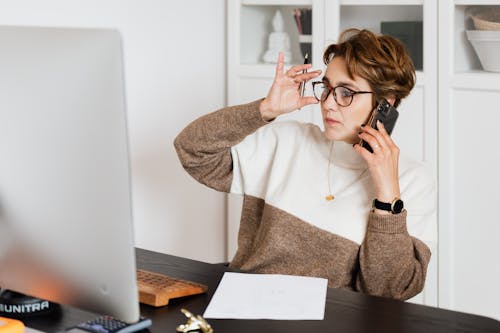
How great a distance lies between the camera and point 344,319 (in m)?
1.64

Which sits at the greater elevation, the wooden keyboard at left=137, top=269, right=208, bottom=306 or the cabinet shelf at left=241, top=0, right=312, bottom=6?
the cabinet shelf at left=241, top=0, right=312, bottom=6

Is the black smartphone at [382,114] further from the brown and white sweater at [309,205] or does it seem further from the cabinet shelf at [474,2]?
the cabinet shelf at [474,2]

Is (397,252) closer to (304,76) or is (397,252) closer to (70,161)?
(304,76)

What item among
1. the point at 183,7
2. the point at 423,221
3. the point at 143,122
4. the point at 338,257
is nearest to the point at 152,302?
the point at 338,257

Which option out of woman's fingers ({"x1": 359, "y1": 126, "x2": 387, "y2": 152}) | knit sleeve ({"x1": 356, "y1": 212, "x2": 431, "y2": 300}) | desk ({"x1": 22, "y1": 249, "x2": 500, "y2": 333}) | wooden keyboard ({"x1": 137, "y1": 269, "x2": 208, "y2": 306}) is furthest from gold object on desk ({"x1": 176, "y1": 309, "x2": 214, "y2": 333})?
woman's fingers ({"x1": 359, "y1": 126, "x2": 387, "y2": 152})

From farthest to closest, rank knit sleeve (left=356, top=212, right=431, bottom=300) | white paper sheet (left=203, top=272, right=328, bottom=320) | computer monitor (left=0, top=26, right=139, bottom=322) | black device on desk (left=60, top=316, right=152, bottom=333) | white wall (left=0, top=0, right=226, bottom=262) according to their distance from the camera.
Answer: white wall (left=0, top=0, right=226, bottom=262), knit sleeve (left=356, top=212, right=431, bottom=300), white paper sheet (left=203, top=272, right=328, bottom=320), black device on desk (left=60, top=316, right=152, bottom=333), computer monitor (left=0, top=26, right=139, bottom=322)

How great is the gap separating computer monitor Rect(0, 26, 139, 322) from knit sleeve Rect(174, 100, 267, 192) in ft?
3.21

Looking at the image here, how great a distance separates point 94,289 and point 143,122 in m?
2.05

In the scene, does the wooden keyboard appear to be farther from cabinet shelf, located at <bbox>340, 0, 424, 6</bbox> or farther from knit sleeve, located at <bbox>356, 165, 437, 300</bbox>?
cabinet shelf, located at <bbox>340, 0, 424, 6</bbox>

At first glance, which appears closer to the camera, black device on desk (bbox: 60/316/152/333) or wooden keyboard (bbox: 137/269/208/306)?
black device on desk (bbox: 60/316/152/333)

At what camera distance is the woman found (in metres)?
2.06

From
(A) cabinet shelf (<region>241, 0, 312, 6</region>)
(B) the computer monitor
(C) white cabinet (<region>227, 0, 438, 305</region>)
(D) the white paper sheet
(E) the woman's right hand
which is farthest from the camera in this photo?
(A) cabinet shelf (<region>241, 0, 312, 6</region>)

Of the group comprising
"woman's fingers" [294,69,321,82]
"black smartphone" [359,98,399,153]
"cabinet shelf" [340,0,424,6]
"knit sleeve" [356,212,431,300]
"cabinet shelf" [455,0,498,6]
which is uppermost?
"cabinet shelf" [340,0,424,6]

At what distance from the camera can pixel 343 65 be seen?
2211 millimetres
